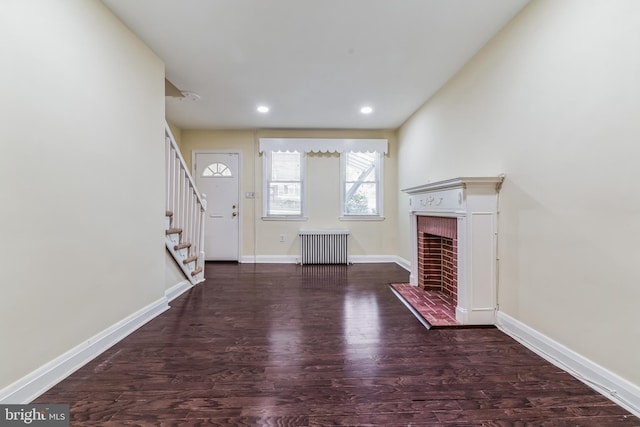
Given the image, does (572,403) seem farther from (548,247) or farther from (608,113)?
(608,113)

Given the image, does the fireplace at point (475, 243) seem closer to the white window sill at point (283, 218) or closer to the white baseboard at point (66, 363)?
the white baseboard at point (66, 363)

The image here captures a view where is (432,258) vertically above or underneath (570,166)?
underneath

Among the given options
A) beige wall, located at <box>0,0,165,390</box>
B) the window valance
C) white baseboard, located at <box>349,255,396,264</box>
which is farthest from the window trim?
beige wall, located at <box>0,0,165,390</box>

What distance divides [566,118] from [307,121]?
348 centimetres

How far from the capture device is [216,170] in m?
5.05

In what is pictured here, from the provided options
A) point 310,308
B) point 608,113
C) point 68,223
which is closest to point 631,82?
point 608,113

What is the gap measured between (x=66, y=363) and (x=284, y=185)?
3.86 metres

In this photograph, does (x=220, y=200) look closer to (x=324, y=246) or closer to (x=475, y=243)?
(x=324, y=246)

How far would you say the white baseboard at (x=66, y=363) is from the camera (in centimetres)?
134

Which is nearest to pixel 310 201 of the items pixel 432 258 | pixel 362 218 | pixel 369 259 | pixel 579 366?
pixel 362 218

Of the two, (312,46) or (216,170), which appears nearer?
(312,46)

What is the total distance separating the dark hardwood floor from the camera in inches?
51.1

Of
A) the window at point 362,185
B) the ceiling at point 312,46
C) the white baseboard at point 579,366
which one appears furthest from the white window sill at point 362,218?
the white baseboard at point 579,366

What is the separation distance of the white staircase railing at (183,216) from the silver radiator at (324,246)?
1781 millimetres
